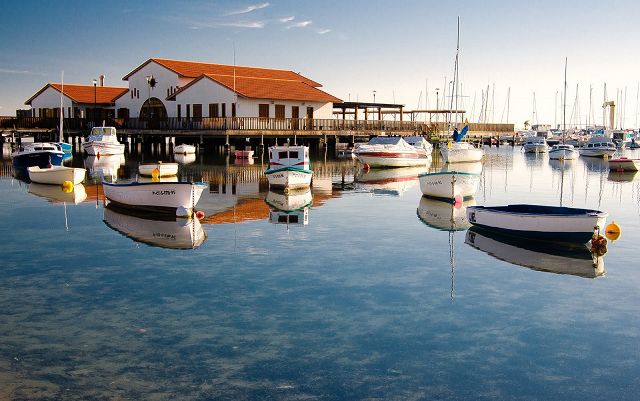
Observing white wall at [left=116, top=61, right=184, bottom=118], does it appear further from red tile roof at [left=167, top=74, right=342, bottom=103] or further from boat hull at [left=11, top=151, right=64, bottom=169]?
boat hull at [left=11, top=151, right=64, bottom=169]

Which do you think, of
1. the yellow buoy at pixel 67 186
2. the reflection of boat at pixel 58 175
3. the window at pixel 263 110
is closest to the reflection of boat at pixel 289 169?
the yellow buoy at pixel 67 186

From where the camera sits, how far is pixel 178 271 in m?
14.9

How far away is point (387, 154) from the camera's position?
48906 mm

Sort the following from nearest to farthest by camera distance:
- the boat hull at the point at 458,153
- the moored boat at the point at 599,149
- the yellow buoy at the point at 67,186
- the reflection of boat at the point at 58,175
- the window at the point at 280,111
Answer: the yellow buoy at the point at 67,186
the reflection of boat at the point at 58,175
the boat hull at the point at 458,153
the window at the point at 280,111
the moored boat at the point at 599,149

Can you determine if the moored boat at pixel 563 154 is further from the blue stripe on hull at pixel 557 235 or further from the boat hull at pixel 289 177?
the blue stripe on hull at pixel 557 235

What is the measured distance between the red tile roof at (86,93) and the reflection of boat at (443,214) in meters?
65.7

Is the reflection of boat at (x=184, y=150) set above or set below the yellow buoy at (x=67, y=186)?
above

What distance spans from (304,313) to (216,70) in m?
71.6

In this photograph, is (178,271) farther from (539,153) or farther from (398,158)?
(539,153)

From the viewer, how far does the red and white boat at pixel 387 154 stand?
48844 millimetres

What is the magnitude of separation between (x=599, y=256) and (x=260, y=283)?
935 cm

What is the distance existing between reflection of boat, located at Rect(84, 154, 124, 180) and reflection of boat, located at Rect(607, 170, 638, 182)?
32.4m

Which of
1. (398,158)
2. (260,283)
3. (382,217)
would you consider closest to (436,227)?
(382,217)

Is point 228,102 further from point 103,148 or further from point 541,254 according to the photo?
point 541,254
